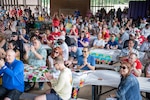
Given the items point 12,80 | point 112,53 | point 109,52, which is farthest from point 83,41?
point 12,80

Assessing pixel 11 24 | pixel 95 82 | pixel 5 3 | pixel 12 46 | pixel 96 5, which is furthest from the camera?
pixel 96 5

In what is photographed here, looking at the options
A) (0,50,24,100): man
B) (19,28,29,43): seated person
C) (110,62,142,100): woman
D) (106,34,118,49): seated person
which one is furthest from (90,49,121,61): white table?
(0,50,24,100): man

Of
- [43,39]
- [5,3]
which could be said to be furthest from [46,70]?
[5,3]

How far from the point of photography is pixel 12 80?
11.0 ft

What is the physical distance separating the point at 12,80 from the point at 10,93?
18cm

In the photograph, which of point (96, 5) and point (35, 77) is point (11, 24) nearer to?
point (35, 77)

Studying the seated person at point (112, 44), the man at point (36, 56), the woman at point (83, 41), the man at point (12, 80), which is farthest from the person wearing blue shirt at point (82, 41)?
the man at point (12, 80)

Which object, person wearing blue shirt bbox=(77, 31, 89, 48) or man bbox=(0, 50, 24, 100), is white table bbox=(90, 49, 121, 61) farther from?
man bbox=(0, 50, 24, 100)

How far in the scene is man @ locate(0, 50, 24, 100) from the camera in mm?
3301

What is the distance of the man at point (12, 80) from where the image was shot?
3301 millimetres

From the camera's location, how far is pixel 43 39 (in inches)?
275

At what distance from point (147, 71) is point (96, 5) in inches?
651

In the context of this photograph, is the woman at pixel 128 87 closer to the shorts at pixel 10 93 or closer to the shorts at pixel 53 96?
the shorts at pixel 53 96

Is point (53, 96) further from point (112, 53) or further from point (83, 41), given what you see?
point (83, 41)
